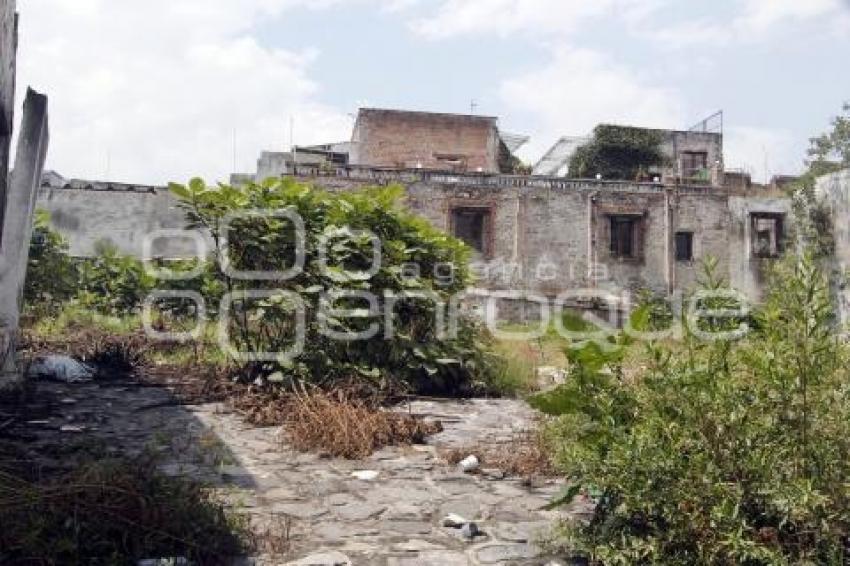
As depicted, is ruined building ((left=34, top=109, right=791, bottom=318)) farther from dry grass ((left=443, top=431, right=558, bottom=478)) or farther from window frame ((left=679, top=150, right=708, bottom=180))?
dry grass ((left=443, top=431, right=558, bottom=478))

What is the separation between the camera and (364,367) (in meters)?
7.23

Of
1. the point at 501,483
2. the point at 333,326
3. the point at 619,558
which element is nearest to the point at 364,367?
the point at 333,326

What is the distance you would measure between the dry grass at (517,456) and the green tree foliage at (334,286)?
2037 mm

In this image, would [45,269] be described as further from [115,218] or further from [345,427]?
[115,218]

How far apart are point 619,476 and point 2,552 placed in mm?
2424

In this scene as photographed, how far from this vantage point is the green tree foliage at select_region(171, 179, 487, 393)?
280 inches

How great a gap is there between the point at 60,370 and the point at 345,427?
4.06m

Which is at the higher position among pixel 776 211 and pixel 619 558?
pixel 776 211

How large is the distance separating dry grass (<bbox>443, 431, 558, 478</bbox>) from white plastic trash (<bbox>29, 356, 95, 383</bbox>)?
4.60 metres

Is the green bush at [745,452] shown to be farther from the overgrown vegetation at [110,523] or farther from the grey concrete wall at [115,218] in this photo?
the grey concrete wall at [115,218]

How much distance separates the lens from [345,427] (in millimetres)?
5328

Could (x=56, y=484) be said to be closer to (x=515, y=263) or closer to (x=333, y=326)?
(x=333, y=326)

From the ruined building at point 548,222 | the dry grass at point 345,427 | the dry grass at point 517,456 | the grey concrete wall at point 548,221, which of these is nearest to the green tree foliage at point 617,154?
the ruined building at point 548,222

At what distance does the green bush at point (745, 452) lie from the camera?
2637mm
